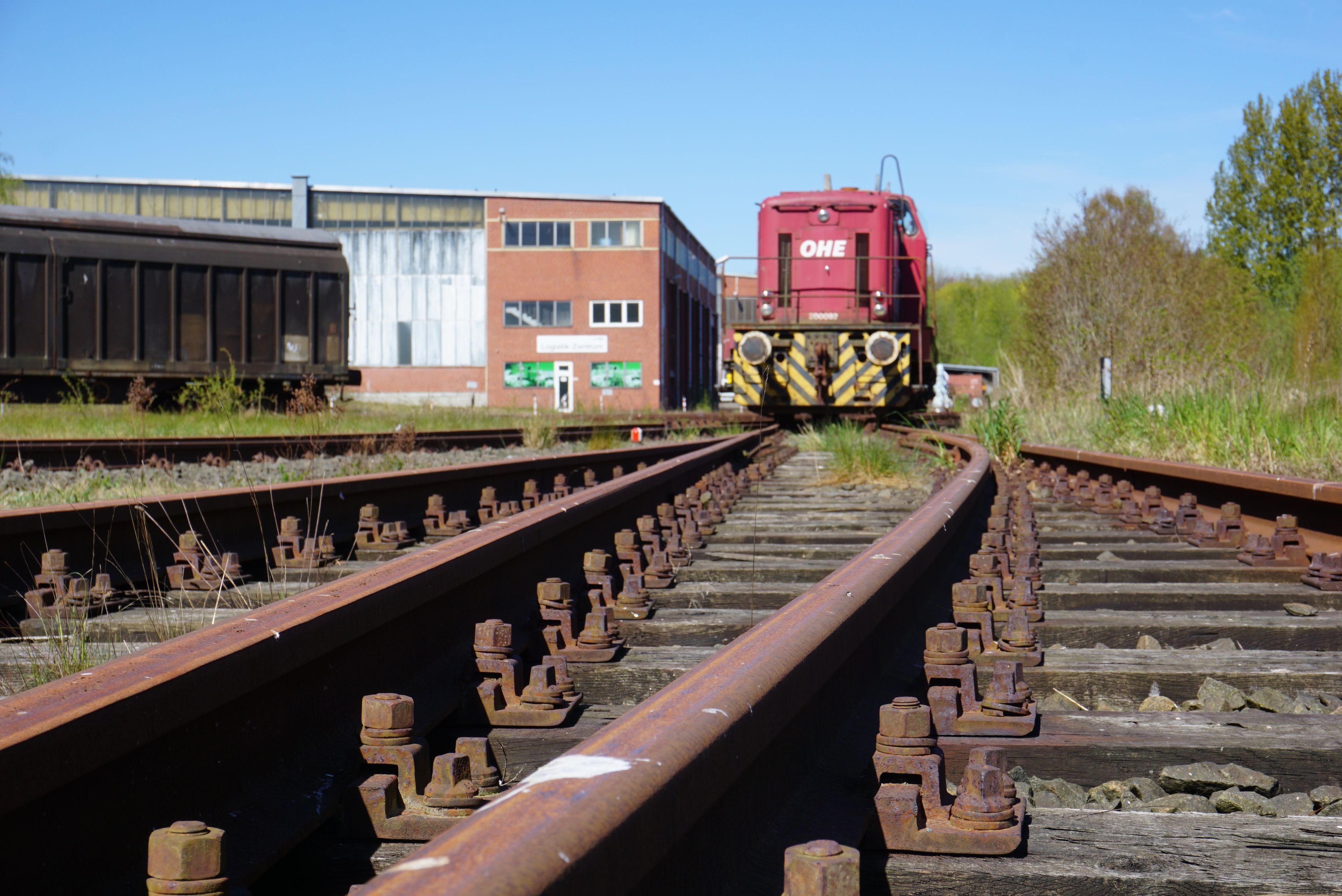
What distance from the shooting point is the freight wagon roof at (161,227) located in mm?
16672

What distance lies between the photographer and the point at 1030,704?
2.25 m

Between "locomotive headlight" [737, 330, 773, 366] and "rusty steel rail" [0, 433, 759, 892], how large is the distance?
39.7 feet

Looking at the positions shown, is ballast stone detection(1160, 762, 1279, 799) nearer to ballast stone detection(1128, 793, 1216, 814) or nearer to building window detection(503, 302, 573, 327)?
ballast stone detection(1128, 793, 1216, 814)

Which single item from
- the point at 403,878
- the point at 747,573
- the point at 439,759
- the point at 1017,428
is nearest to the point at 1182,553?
the point at 747,573

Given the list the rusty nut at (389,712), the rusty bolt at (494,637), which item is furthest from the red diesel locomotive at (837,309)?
the rusty nut at (389,712)

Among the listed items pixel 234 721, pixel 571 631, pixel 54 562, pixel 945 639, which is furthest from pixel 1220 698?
pixel 54 562

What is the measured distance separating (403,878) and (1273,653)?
2.62 metres

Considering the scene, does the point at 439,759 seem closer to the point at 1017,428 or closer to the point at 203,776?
the point at 203,776

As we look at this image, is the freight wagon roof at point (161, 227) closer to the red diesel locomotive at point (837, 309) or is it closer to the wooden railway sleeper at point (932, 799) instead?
the red diesel locomotive at point (837, 309)

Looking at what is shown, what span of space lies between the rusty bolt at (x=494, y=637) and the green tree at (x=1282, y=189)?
3811 centimetres

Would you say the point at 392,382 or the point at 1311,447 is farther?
the point at 392,382

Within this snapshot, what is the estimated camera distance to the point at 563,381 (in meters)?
47.2

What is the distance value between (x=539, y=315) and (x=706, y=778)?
46.8 metres

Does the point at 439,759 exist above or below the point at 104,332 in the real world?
below
